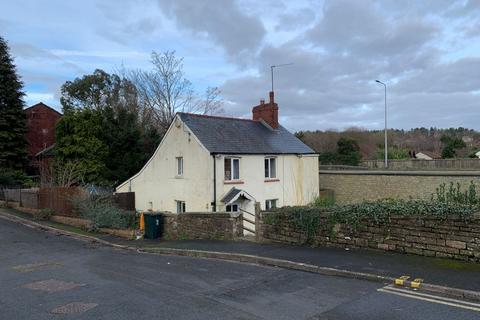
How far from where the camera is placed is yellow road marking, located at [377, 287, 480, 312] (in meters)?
6.96

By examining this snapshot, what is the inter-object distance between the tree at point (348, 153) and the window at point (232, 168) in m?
35.4

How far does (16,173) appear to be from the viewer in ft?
133

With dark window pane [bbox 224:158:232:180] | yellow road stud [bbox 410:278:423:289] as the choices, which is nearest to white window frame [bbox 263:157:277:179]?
dark window pane [bbox 224:158:232:180]

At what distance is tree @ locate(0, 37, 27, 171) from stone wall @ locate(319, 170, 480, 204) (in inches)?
1108

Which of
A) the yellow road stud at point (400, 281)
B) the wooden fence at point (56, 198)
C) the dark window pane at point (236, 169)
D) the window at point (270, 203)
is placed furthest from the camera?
the window at point (270, 203)

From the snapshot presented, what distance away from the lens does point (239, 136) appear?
2934cm

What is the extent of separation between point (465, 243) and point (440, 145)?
370ft

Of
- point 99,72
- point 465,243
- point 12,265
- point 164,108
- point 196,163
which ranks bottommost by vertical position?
point 12,265

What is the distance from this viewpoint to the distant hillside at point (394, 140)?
259 ft

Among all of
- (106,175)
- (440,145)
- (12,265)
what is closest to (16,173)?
(106,175)

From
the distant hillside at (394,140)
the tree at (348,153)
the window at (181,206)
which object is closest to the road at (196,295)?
the window at (181,206)

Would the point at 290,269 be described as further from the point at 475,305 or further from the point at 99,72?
the point at 99,72

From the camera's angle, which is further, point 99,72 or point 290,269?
point 99,72

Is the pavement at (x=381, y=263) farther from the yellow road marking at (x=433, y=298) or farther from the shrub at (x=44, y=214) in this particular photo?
the shrub at (x=44, y=214)
